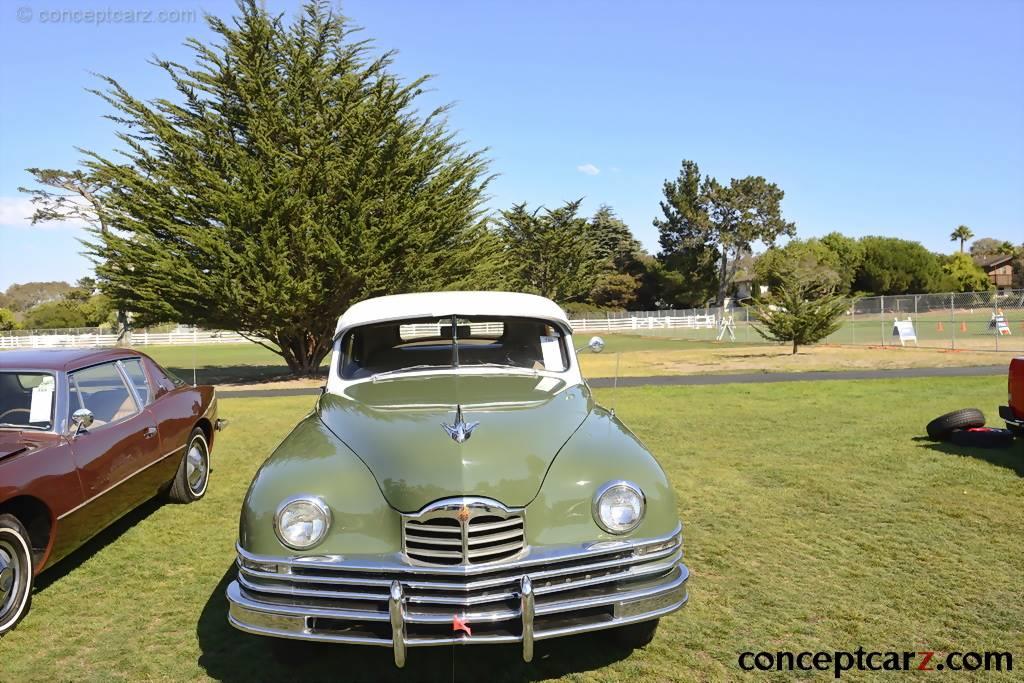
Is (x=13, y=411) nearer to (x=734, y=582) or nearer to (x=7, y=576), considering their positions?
(x=7, y=576)

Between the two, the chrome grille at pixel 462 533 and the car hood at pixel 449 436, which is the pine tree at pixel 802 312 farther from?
the chrome grille at pixel 462 533

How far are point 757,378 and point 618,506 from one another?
50.8 feet

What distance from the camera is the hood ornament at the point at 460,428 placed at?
3348 mm

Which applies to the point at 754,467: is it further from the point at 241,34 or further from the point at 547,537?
the point at 241,34

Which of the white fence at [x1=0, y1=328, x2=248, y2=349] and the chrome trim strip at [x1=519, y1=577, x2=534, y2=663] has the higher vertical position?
the white fence at [x1=0, y1=328, x2=248, y2=349]

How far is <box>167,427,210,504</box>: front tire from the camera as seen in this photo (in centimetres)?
662

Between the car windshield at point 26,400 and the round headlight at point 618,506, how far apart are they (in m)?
3.75

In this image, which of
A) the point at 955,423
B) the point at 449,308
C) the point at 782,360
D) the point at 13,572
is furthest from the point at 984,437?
the point at 782,360

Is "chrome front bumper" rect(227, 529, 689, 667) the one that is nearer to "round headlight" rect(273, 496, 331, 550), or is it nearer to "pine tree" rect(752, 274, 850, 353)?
"round headlight" rect(273, 496, 331, 550)

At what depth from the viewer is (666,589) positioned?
324cm

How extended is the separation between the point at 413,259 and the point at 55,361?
53.7 feet

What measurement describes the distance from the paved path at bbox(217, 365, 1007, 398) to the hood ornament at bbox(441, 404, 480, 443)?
13.2 metres

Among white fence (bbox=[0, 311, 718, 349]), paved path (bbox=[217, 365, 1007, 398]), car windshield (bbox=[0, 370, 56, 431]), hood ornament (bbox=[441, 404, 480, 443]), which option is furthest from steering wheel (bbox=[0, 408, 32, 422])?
white fence (bbox=[0, 311, 718, 349])

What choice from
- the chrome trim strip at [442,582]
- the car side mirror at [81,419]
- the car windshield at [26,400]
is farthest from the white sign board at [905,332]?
the car windshield at [26,400]
